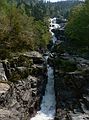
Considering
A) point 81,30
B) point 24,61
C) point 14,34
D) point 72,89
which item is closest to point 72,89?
point 72,89

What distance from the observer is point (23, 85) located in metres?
46.8

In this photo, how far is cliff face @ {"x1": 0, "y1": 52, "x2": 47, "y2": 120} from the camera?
39.8m

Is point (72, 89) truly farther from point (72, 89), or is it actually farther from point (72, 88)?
point (72, 88)

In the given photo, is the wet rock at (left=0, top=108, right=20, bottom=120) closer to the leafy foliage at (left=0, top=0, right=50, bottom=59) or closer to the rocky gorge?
the rocky gorge

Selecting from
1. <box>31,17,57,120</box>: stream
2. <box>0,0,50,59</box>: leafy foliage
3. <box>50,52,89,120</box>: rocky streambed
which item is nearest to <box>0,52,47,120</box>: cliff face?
<box>31,17,57,120</box>: stream

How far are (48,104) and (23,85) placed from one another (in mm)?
7779

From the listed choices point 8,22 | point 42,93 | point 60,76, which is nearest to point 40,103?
point 42,93

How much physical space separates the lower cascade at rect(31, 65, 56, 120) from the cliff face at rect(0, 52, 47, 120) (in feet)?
3.12

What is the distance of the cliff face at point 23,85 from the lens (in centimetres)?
3985

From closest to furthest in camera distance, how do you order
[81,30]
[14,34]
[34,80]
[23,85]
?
[23,85] → [34,80] → [14,34] → [81,30]

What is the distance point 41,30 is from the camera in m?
87.5

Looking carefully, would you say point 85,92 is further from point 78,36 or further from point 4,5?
point 4,5

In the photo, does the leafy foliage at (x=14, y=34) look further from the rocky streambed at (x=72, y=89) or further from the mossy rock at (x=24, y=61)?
the rocky streambed at (x=72, y=89)

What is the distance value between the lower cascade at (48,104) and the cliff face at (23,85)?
3.12 ft
